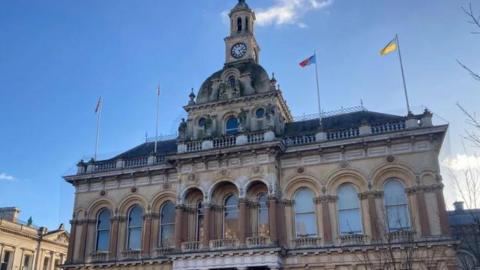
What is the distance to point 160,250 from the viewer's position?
3048 cm

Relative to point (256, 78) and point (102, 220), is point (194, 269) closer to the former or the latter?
point (102, 220)

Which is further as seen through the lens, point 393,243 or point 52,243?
point 52,243

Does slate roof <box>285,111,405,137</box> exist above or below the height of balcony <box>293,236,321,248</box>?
above

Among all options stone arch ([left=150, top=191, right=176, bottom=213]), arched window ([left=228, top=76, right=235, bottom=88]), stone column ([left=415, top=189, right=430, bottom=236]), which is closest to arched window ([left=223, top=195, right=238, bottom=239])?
stone arch ([left=150, top=191, right=176, bottom=213])

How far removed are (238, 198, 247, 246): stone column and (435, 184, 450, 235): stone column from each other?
35.4 ft

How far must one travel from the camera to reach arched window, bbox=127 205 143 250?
31.9m

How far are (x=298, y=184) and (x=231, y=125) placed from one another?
6.81 metres

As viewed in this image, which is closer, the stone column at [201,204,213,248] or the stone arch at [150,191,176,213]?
the stone column at [201,204,213,248]

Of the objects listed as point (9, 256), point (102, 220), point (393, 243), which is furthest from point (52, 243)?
point (393, 243)

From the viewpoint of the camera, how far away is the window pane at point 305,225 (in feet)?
92.1

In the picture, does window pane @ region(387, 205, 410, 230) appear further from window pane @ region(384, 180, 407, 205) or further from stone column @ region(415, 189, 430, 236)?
stone column @ region(415, 189, 430, 236)

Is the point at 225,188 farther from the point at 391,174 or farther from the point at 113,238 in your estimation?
the point at 391,174

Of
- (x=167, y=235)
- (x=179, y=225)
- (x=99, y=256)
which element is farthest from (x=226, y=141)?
(x=99, y=256)

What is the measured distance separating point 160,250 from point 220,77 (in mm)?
12758
